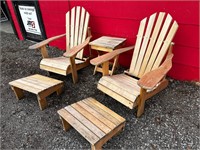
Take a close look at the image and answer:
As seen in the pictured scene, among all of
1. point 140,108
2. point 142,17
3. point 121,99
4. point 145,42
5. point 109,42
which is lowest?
point 140,108

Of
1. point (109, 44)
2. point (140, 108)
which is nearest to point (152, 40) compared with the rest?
point (109, 44)

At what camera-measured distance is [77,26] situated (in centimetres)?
290

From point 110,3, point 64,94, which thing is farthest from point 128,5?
point 64,94

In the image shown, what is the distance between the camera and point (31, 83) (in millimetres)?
2264

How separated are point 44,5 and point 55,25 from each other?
0.45 meters

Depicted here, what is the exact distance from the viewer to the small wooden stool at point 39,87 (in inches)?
82.3

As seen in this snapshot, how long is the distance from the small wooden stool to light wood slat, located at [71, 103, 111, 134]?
49cm

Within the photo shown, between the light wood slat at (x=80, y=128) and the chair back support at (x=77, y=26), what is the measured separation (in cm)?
134

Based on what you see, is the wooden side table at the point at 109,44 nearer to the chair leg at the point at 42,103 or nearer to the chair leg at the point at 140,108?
the chair leg at the point at 140,108

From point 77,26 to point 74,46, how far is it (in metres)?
0.36

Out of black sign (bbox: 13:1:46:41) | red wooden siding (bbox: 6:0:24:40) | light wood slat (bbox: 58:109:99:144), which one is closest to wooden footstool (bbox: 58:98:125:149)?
light wood slat (bbox: 58:109:99:144)

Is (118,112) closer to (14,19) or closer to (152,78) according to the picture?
(152,78)

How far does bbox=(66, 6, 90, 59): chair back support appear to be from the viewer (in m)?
2.80

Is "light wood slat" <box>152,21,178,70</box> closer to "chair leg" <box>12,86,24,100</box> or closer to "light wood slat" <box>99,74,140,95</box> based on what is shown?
"light wood slat" <box>99,74,140,95</box>
